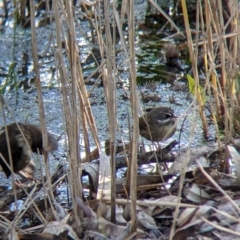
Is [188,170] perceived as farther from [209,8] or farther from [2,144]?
[2,144]

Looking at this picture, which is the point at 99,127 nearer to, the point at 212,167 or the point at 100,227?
the point at 212,167

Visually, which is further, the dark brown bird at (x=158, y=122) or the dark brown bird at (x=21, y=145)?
the dark brown bird at (x=158, y=122)

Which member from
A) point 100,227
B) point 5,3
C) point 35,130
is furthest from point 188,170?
point 5,3

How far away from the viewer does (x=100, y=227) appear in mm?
4199

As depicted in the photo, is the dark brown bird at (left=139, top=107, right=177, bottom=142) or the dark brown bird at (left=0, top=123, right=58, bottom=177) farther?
the dark brown bird at (left=139, top=107, right=177, bottom=142)

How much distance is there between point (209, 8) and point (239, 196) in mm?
1332

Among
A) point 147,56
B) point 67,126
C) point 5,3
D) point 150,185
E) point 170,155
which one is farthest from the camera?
→ point 5,3

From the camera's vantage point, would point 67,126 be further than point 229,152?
No

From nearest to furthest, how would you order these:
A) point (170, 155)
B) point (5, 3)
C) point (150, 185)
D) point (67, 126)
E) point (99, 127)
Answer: point (67, 126)
point (150, 185)
point (170, 155)
point (99, 127)
point (5, 3)

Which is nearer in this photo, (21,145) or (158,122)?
(21,145)

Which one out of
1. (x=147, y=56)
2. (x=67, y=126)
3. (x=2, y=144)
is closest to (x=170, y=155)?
(x=2, y=144)

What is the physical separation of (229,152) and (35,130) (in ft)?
5.60

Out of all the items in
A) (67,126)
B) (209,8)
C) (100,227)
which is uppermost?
(209,8)

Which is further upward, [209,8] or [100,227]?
[209,8]
